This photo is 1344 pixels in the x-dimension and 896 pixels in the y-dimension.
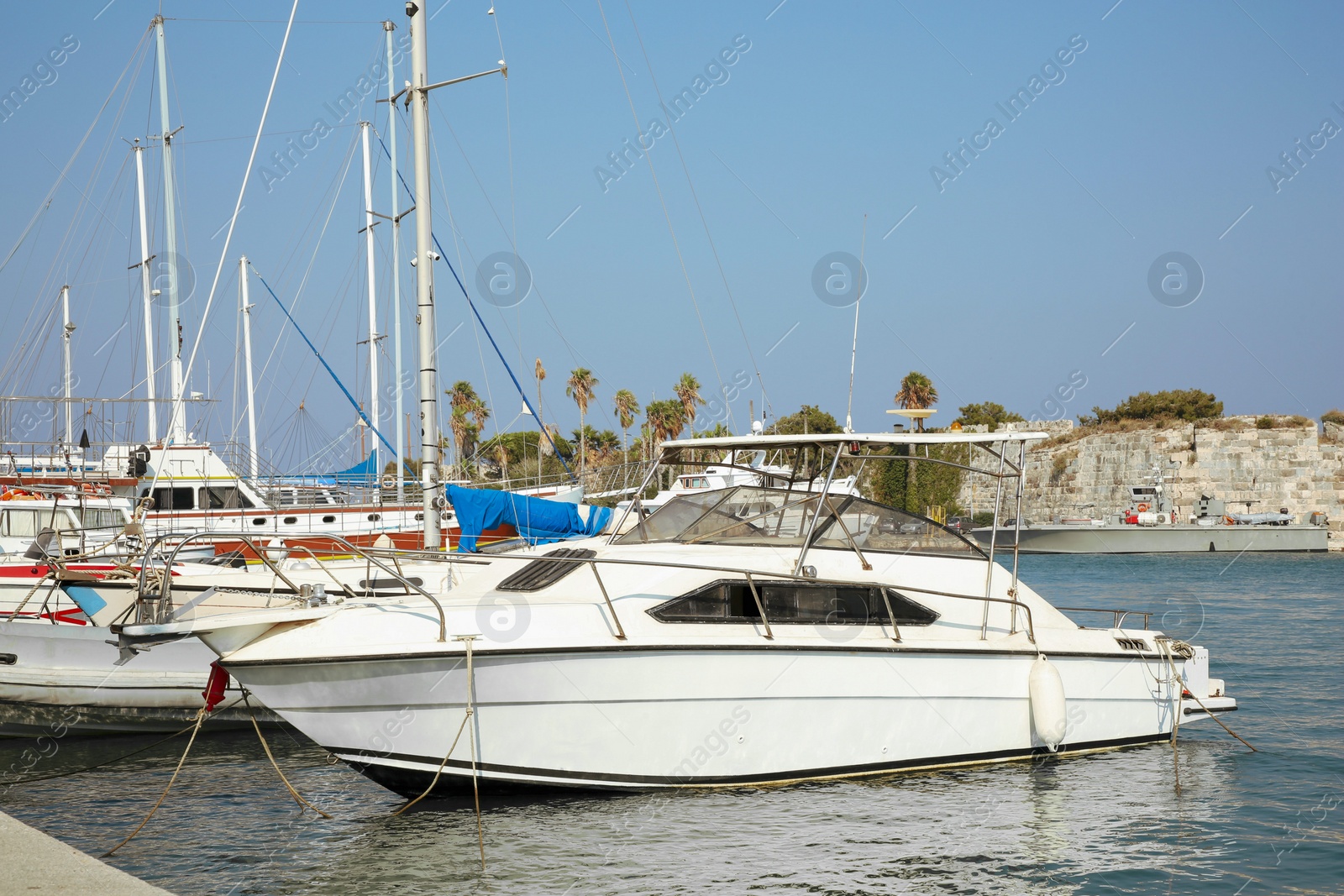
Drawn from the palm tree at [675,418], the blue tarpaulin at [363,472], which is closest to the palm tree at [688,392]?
the palm tree at [675,418]

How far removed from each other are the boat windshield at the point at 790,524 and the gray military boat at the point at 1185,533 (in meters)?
39.9

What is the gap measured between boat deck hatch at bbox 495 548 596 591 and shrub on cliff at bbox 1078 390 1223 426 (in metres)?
60.9

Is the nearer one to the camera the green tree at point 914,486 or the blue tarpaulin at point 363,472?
the blue tarpaulin at point 363,472

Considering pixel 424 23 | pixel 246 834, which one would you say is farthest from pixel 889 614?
pixel 424 23

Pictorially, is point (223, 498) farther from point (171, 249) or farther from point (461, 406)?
point (461, 406)

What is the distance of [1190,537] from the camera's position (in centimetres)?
4872

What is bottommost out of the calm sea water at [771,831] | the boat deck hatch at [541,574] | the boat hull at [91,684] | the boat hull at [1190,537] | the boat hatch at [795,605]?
the boat hull at [1190,537]

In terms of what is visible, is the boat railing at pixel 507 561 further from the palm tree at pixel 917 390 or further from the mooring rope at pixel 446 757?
the palm tree at pixel 917 390

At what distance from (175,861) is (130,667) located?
4.90 metres

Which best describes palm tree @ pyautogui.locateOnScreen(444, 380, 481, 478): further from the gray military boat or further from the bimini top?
the bimini top

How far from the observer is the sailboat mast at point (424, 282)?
12266 millimetres

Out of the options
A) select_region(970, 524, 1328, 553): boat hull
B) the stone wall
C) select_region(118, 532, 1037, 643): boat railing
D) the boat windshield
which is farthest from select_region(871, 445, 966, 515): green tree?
select_region(118, 532, 1037, 643): boat railing

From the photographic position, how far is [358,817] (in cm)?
806

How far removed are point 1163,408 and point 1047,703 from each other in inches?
2463
